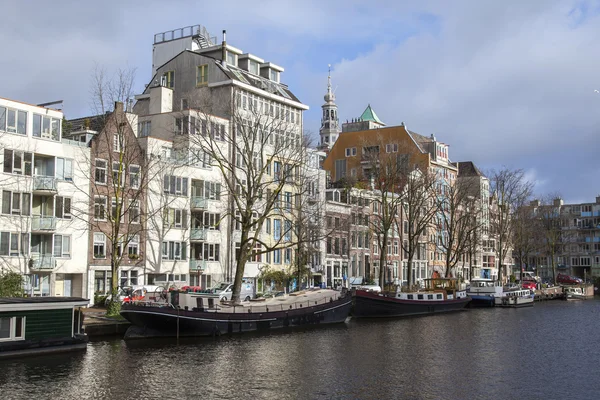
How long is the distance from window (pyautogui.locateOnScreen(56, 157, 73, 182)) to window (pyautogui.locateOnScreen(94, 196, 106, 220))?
9.53 ft

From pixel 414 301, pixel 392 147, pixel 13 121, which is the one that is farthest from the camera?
pixel 392 147

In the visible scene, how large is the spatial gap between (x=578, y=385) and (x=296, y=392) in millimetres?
14047

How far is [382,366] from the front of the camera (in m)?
40.2

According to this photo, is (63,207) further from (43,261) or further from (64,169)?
(43,261)

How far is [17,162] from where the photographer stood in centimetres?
5944

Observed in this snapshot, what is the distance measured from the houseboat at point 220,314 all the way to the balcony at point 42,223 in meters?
15.2

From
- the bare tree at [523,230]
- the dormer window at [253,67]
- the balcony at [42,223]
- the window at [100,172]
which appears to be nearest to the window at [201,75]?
the dormer window at [253,67]

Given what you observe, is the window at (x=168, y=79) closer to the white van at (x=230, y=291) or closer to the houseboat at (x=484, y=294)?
the white van at (x=230, y=291)

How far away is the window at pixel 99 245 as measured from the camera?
65125 mm

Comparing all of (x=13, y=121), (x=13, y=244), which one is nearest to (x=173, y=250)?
(x=13, y=244)

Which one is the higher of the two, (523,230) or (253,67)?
(253,67)

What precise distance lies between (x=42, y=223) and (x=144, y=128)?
21.8 m

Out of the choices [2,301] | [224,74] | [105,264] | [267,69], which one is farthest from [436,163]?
[2,301]

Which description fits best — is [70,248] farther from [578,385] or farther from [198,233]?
[578,385]
